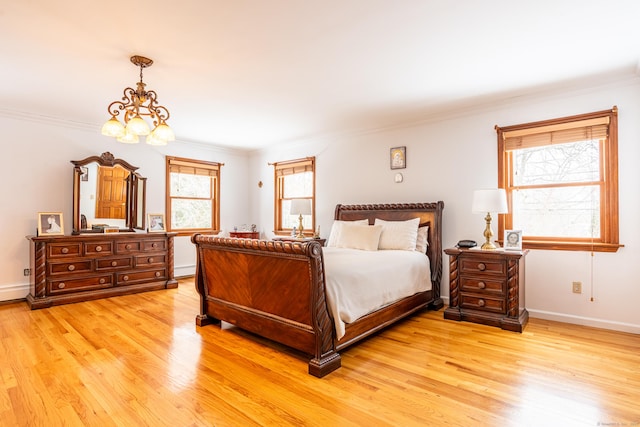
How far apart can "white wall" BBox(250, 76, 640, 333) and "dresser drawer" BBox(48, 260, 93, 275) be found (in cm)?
327

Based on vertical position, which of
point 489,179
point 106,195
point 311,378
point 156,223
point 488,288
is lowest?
point 311,378

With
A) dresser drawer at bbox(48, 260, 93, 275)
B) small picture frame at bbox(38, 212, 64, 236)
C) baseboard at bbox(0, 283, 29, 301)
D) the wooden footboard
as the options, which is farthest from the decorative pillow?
baseboard at bbox(0, 283, 29, 301)

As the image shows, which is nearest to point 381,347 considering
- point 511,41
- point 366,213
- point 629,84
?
point 366,213

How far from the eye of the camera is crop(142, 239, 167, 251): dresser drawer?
16.5 feet

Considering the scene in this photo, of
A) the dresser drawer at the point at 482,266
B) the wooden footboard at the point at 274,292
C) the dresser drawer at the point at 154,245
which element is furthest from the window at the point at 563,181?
the dresser drawer at the point at 154,245

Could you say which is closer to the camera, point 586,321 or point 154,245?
point 586,321

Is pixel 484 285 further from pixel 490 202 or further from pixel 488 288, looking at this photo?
pixel 490 202

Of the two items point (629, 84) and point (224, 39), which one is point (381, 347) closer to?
point (224, 39)

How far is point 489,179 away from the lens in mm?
3967

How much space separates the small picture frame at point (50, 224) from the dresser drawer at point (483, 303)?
16.2ft

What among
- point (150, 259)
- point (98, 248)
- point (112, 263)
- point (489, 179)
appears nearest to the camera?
point (489, 179)

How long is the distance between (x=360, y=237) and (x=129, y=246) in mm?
3224

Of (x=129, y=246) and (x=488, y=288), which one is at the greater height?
(x=129, y=246)

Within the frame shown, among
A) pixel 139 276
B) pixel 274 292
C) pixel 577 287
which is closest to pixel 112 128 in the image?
pixel 274 292
